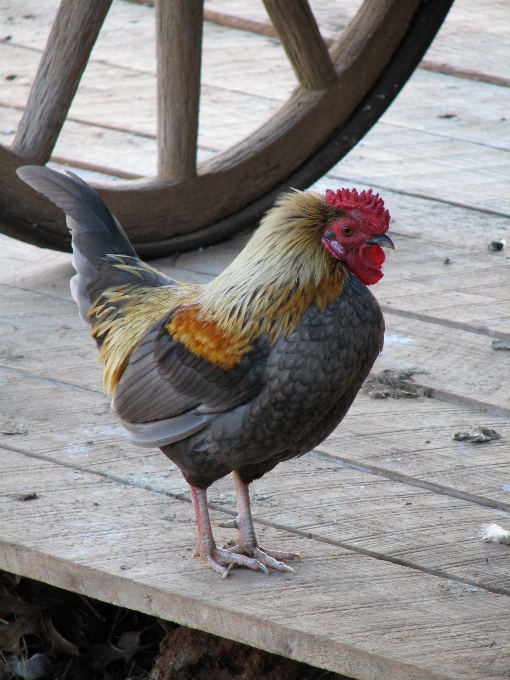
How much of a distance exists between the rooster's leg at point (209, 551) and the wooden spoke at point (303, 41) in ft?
6.80

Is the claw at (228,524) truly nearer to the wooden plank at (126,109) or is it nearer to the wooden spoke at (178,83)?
the wooden spoke at (178,83)

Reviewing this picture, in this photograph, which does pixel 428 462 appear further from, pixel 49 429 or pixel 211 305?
pixel 49 429

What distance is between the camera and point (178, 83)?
349 centimetres

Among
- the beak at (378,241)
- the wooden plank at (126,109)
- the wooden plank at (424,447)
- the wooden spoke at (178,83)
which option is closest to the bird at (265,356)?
the beak at (378,241)

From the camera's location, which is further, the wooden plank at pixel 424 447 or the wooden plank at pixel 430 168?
the wooden plank at pixel 430 168

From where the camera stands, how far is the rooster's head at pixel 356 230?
Answer: 2.09 m

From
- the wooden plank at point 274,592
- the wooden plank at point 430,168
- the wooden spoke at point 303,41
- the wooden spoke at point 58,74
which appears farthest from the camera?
the wooden plank at point 430,168

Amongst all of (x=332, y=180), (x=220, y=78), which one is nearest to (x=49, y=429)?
(x=332, y=180)

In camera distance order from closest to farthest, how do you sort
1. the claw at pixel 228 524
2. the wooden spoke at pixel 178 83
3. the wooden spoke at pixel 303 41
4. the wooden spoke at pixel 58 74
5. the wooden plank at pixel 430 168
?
the claw at pixel 228 524 → the wooden spoke at pixel 58 74 → the wooden spoke at pixel 178 83 → the wooden spoke at pixel 303 41 → the wooden plank at pixel 430 168

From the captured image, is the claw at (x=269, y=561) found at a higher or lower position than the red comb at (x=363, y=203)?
lower

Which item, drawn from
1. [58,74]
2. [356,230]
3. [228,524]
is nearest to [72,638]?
[228,524]

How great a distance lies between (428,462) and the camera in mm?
2641

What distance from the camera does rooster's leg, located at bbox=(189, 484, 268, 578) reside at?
2207 millimetres

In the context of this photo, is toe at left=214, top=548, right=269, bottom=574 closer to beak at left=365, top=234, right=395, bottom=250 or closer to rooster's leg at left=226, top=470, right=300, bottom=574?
rooster's leg at left=226, top=470, right=300, bottom=574
